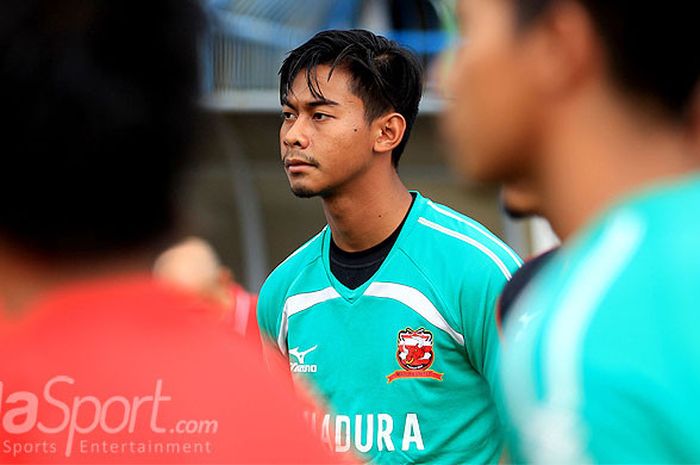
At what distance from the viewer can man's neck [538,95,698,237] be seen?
1.62 m

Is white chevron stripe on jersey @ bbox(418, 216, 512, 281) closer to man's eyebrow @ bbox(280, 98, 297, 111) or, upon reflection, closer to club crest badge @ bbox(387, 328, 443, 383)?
club crest badge @ bbox(387, 328, 443, 383)

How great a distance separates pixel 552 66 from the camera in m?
1.65

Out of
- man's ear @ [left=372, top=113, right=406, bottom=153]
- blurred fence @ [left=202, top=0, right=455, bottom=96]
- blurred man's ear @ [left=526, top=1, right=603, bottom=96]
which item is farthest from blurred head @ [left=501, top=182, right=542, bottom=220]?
blurred fence @ [left=202, top=0, right=455, bottom=96]

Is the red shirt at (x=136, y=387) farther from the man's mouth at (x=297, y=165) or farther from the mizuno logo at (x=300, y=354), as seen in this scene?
the man's mouth at (x=297, y=165)

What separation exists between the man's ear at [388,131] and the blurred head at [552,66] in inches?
115

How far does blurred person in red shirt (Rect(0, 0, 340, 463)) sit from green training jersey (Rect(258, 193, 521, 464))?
8.01ft

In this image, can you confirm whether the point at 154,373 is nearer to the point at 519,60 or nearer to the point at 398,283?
the point at 519,60

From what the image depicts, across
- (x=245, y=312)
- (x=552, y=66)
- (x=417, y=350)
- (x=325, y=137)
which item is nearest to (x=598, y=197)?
(x=552, y=66)

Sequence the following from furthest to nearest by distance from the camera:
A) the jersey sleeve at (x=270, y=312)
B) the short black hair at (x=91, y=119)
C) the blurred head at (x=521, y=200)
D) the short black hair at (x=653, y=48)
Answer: the jersey sleeve at (x=270, y=312), the blurred head at (x=521, y=200), the short black hair at (x=653, y=48), the short black hair at (x=91, y=119)

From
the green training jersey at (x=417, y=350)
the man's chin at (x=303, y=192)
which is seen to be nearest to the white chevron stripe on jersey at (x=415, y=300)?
the green training jersey at (x=417, y=350)

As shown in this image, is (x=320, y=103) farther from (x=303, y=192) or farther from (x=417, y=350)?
(x=417, y=350)

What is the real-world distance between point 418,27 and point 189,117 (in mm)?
14214

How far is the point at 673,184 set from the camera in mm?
1493

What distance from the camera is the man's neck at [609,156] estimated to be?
1.62 meters
